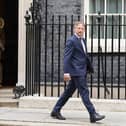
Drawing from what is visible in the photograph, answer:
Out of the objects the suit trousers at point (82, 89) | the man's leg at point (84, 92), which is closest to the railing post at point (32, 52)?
the suit trousers at point (82, 89)

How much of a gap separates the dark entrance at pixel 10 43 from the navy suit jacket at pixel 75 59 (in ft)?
15.1

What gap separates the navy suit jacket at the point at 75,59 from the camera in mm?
10977

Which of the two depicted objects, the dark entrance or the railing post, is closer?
the railing post

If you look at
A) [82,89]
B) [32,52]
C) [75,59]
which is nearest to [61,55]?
[32,52]

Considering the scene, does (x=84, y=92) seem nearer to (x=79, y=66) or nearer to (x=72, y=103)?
(x=79, y=66)

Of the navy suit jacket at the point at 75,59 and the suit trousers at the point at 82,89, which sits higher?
the navy suit jacket at the point at 75,59

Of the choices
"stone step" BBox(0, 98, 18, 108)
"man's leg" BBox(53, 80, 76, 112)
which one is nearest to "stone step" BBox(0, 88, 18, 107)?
"stone step" BBox(0, 98, 18, 108)

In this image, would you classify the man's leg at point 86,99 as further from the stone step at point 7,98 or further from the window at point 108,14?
the window at point 108,14

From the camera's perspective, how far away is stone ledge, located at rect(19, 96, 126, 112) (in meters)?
12.5

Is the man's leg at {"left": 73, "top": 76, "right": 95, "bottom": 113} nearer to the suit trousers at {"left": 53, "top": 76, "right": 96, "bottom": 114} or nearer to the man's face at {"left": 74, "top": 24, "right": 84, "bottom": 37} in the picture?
the suit trousers at {"left": 53, "top": 76, "right": 96, "bottom": 114}

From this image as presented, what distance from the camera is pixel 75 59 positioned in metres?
11.0

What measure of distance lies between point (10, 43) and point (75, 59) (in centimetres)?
473

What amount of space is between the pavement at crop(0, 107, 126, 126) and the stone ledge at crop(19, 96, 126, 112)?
101mm

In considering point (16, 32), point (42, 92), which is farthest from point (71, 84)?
point (16, 32)
